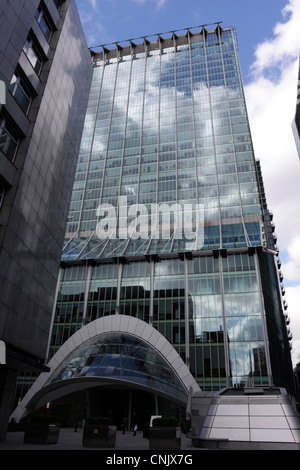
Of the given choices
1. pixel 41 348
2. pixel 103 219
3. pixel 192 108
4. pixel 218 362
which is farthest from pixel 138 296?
pixel 192 108

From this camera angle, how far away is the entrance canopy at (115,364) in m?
37.9

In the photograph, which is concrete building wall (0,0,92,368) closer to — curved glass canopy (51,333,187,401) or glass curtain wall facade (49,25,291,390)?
curved glass canopy (51,333,187,401)

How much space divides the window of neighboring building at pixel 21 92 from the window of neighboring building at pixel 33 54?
2099 mm

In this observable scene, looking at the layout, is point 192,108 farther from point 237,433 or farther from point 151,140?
point 237,433

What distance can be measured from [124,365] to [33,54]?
33.5 m

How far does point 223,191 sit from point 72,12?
43296 mm

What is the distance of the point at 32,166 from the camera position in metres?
21.5

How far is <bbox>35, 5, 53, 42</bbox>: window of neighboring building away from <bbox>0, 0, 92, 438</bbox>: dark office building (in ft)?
0.22

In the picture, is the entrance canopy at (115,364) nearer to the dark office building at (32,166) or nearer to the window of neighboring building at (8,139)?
the dark office building at (32,166)

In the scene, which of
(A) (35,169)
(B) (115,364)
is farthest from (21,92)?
(B) (115,364)

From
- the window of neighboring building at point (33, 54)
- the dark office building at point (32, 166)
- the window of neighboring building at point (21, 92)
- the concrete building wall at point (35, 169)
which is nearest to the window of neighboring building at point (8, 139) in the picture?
the dark office building at point (32, 166)

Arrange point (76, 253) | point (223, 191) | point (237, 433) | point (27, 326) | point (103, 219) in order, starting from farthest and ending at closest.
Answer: point (103, 219)
point (223, 191)
point (76, 253)
point (27, 326)
point (237, 433)

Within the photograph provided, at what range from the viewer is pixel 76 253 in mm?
60938

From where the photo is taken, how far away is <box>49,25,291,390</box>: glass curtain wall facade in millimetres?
49406
